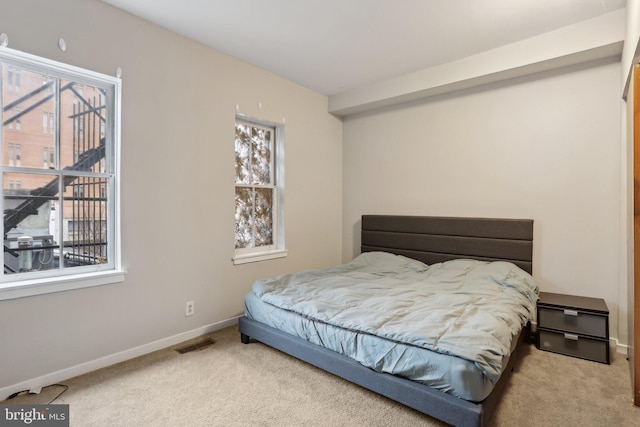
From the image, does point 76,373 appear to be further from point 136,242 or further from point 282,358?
point 282,358

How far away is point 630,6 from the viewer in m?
2.32

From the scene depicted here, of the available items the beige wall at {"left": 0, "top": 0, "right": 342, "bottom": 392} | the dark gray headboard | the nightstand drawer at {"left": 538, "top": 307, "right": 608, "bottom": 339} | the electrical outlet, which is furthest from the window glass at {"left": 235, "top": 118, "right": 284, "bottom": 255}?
the nightstand drawer at {"left": 538, "top": 307, "right": 608, "bottom": 339}

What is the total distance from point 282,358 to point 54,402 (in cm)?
146

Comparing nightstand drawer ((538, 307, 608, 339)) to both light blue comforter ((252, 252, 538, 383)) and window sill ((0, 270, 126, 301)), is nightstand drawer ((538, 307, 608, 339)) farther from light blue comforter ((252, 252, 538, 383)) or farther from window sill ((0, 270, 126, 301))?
window sill ((0, 270, 126, 301))

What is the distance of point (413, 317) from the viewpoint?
2230mm

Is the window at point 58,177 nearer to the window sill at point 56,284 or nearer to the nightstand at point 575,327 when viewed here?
the window sill at point 56,284

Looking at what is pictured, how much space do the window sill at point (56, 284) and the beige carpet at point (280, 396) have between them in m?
0.63

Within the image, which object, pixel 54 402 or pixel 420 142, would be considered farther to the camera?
pixel 420 142

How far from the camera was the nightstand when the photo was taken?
2629 mm

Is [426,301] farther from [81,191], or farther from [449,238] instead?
[81,191]

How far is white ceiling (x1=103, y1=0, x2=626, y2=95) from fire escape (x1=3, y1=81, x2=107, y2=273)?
0.84 metres

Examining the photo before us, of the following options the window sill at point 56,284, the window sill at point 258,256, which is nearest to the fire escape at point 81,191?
the window sill at point 56,284

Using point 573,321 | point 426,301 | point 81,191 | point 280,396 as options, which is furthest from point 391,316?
point 81,191

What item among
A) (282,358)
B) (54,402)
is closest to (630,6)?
(282,358)
